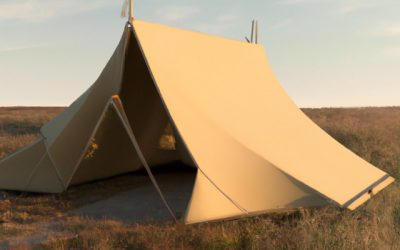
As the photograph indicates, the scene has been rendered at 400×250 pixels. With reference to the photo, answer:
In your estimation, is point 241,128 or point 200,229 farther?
point 241,128

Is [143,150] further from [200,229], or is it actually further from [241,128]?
[200,229]

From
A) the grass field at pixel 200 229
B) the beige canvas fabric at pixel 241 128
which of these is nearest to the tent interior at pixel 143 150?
the beige canvas fabric at pixel 241 128

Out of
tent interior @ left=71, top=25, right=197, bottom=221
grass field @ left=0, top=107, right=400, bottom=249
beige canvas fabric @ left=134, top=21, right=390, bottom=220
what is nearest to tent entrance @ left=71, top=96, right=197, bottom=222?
tent interior @ left=71, top=25, right=197, bottom=221

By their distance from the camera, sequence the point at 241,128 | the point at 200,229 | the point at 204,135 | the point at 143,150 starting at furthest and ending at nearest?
the point at 143,150 < the point at 241,128 < the point at 204,135 < the point at 200,229

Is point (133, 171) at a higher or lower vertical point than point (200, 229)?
lower

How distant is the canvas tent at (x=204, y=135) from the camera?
19.2 feet

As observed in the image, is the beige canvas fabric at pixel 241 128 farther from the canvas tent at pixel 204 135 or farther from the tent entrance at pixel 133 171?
the tent entrance at pixel 133 171

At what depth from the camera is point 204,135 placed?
615cm

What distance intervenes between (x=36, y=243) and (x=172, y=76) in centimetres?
293

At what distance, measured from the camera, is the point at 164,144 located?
1004 cm

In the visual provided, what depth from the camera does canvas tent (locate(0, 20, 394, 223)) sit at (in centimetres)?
584

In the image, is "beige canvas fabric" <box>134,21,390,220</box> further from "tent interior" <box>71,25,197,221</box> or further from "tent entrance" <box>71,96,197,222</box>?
"tent entrance" <box>71,96,197,222</box>

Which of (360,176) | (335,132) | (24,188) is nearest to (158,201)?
(24,188)

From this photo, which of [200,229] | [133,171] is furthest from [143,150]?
[200,229]
